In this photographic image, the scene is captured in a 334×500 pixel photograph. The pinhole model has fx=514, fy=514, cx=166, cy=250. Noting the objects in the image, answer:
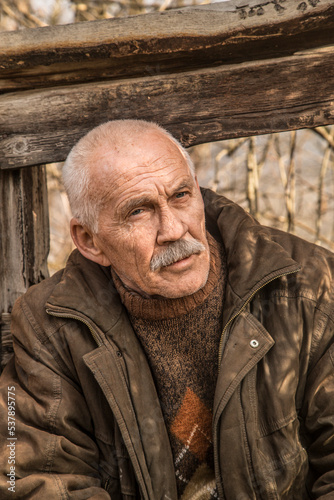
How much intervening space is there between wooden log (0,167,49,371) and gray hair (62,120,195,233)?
1.64ft

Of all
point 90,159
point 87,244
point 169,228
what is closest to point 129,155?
point 90,159

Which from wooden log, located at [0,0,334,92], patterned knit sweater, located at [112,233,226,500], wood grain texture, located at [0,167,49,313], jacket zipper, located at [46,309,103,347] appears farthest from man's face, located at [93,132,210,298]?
wood grain texture, located at [0,167,49,313]

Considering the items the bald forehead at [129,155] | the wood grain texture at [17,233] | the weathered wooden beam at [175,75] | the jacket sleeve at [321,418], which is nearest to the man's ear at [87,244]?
the bald forehead at [129,155]

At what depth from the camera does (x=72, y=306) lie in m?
2.21

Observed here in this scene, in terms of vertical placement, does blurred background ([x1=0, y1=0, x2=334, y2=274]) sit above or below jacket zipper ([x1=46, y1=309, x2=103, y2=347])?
above

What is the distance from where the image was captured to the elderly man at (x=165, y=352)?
2029 millimetres

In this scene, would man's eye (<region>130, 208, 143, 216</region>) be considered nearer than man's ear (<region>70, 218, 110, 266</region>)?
Yes

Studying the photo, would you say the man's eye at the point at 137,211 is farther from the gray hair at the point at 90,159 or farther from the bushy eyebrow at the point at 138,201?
the gray hair at the point at 90,159

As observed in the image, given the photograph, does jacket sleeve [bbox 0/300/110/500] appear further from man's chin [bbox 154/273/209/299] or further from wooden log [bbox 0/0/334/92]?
wooden log [bbox 0/0/334/92]

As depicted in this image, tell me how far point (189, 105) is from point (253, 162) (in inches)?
76.2

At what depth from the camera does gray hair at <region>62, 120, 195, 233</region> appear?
222 centimetres

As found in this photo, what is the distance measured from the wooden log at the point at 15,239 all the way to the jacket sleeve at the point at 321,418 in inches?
61.7

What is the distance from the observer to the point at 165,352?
89.7 inches

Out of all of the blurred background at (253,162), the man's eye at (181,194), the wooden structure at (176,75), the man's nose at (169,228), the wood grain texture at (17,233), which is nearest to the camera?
the man's nose at (169,228)
